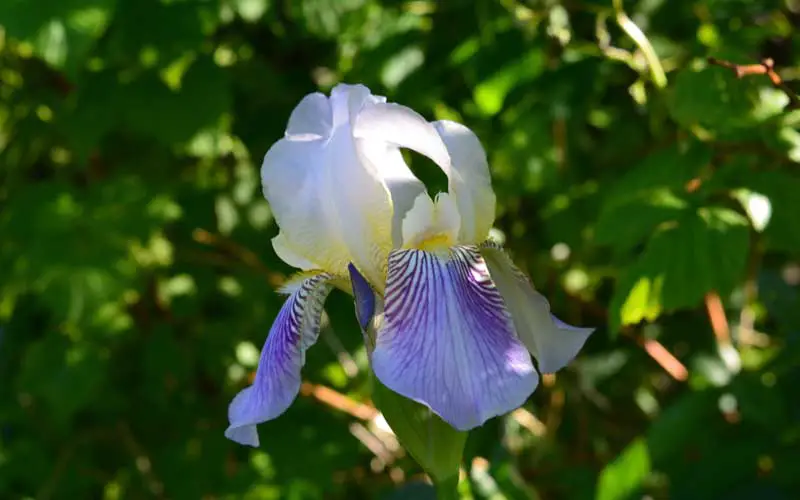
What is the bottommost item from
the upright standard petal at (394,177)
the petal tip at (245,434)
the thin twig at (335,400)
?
the thin twig at (335,400)

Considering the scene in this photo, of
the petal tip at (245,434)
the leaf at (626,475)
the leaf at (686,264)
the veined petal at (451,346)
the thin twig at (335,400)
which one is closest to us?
the veined petal at (451,346)

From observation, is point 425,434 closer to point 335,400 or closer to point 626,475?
point 626,475

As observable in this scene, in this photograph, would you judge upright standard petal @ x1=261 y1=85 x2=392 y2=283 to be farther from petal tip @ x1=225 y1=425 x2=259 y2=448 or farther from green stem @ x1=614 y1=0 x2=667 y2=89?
green stem @ x1=614 y1=0 x2=667 y2=89

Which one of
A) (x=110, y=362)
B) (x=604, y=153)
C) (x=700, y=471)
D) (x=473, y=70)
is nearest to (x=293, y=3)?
(x=473, y=70)

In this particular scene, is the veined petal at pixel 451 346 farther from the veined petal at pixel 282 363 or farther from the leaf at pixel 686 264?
the leaf at pixel 686 264

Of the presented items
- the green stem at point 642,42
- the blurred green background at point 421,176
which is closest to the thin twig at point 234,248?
the blurred green background at point 421,176

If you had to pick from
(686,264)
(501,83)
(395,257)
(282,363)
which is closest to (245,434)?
(282,363)

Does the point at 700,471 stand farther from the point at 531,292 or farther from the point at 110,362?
the point at 110,362
